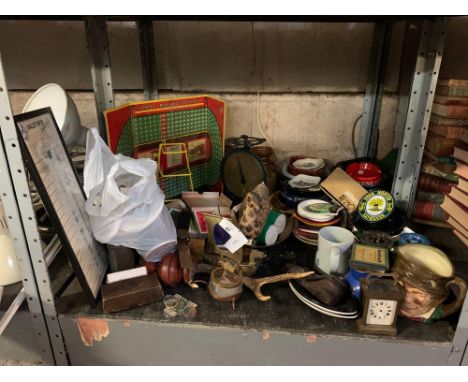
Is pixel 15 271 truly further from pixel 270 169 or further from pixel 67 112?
pixel 270 169

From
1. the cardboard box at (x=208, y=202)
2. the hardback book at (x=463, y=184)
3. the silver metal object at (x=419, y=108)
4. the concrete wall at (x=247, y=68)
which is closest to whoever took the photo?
the silver metal object at (x=419, y=108)

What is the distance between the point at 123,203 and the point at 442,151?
4.13 feet

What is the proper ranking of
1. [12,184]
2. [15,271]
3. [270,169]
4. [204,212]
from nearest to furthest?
[12,184]
[15,271]
[204,212]
[270,169]

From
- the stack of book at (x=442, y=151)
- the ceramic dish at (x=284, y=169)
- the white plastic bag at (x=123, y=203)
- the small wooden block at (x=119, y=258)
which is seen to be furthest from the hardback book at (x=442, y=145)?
the small wooden block at (x=119, y=258)

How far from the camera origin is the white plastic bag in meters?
0.94

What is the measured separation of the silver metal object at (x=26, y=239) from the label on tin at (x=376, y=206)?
3.38ft

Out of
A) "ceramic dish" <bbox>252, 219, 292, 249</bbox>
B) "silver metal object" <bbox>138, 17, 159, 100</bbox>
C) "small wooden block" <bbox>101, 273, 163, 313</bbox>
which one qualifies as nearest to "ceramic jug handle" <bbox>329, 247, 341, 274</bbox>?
"ceramic dish" <bbox>252, 219, 292, 249</bbox>

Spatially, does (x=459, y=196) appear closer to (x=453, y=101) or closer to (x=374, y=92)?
(x=453, y=101)

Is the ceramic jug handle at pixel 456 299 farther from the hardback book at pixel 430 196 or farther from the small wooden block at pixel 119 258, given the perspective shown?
the small wooden block at pixel 119 258

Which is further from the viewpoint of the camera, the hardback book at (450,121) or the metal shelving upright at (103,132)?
the hardback book at (450,121)

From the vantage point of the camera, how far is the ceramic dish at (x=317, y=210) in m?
1.25

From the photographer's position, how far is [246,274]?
3.47 ft

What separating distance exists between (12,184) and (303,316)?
801 mm

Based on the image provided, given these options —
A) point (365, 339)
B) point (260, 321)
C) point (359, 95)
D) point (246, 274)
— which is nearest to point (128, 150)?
point (246, 274)
